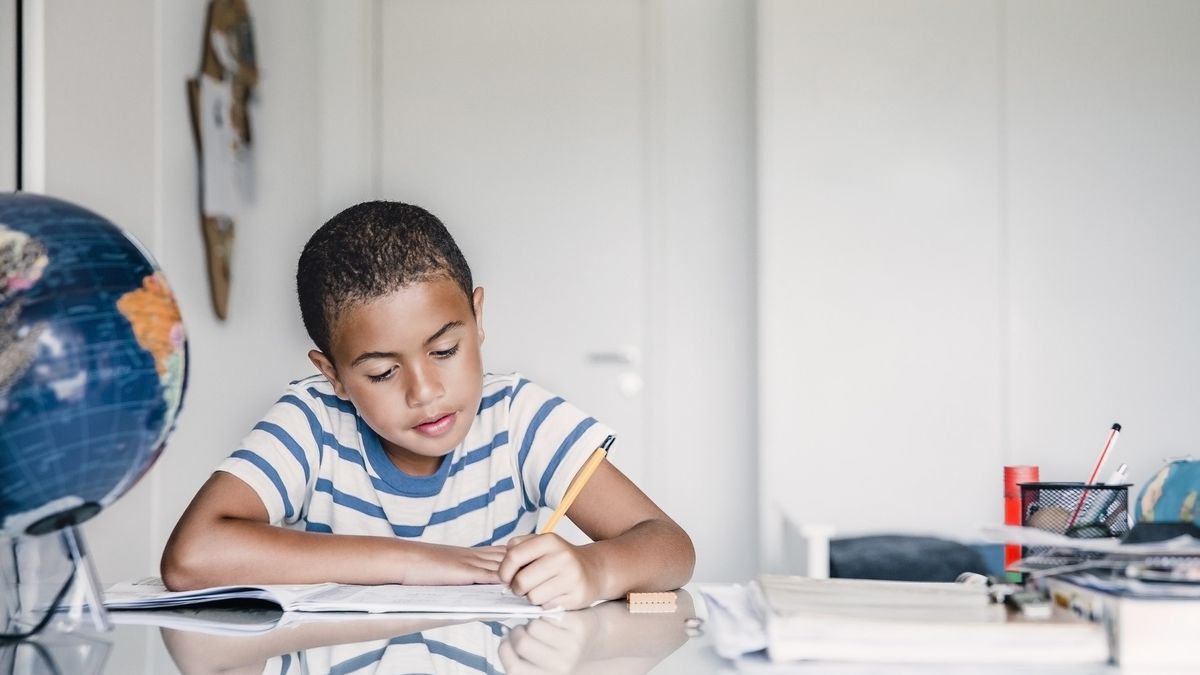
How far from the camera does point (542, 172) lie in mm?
3137

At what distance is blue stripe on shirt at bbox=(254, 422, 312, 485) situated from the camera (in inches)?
49.9

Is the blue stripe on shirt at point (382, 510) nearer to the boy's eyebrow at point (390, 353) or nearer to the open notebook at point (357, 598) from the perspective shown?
the boy's eyebrow at point (390, 353)

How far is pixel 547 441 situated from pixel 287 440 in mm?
284

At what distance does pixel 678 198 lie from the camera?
10.2 ft

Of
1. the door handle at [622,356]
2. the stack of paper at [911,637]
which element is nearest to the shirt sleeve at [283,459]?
the stack of paper at [911,637]

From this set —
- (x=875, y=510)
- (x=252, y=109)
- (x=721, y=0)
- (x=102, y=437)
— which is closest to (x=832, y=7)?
(x=721, y=0)

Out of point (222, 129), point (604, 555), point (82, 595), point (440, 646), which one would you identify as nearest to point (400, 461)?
point (604, 555)

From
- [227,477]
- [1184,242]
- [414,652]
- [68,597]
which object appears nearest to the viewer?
[414,652]

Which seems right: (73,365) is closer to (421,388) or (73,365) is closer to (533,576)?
(533,576)

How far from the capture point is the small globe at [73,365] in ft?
2.38

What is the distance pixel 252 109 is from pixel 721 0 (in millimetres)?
1229

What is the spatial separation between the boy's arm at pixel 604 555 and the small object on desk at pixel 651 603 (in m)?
0.03

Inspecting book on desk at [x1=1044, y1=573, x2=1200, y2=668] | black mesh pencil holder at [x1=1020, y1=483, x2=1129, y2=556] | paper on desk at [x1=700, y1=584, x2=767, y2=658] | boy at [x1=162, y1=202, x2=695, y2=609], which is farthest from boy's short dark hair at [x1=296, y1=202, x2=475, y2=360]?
book on desk at [x1=1044, y1=573, x2=1200, y2=668]

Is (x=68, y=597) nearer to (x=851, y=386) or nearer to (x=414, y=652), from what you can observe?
(x=414, y=652)
